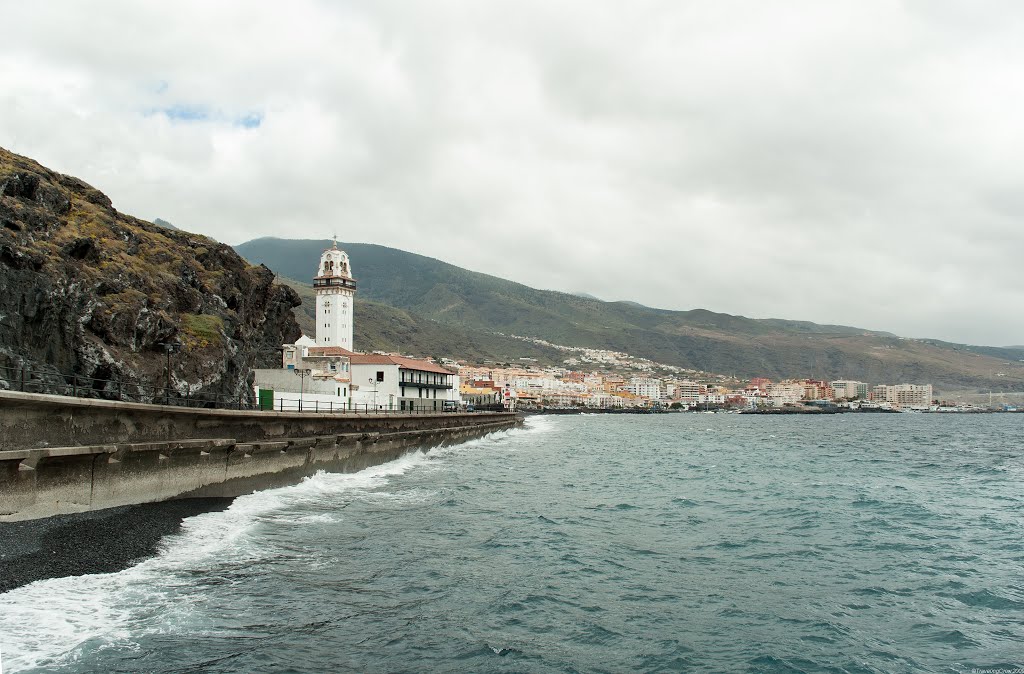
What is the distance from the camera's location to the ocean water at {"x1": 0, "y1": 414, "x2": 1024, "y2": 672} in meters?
11.8

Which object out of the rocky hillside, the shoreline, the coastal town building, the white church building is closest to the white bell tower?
the white church building

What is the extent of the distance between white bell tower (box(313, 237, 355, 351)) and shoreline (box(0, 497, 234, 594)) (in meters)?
73.1

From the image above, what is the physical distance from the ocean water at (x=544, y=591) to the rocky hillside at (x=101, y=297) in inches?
511

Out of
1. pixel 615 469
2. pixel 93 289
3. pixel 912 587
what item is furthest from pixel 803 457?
pixel 93 289

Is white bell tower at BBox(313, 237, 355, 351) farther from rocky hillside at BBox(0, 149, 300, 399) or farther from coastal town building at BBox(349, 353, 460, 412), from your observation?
rocky hillside at BBox(0, 149, 300, 399)

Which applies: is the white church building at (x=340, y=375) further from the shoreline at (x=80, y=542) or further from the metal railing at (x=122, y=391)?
the shoreline at (x=80, y=542)

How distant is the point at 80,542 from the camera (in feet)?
52.9

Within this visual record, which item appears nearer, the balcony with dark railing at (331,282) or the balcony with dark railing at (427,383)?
the balcony with dark railing at (427,383)

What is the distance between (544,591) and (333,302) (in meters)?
80.9

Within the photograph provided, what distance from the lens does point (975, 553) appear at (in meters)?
20.8

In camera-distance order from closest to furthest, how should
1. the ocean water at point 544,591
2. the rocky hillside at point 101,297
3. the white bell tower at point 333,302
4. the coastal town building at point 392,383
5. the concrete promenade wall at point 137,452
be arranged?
the ocean water at point 544,591, the concrete promenade wall at point 137,452, the rocky hillside at point 101,297, the coastal town building at point 392,383, the white bell tower at point 333,302

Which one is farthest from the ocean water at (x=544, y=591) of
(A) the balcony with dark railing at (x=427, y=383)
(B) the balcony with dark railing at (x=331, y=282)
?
(B) the balcony with dark railing at (x=331, y=282)

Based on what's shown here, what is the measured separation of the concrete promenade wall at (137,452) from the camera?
16875 mm

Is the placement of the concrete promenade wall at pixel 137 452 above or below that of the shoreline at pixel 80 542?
above
